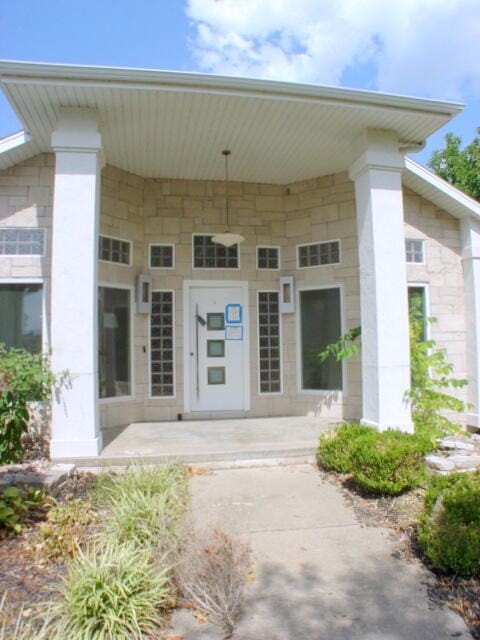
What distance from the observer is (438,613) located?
Result: 261 cm

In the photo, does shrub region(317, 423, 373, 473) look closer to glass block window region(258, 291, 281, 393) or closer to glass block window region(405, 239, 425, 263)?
glass block window region(258, 291, 281, 393)

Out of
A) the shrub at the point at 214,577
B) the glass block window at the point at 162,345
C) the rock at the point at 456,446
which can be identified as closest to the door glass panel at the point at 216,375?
the glass block window at the point at 162,345

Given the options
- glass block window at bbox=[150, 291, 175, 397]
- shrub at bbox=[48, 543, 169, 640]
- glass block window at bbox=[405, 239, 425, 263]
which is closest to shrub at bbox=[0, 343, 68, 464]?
glass block window at bbox=[150, 291, 175, 397]

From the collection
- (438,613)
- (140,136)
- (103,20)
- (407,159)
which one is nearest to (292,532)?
(438,613)

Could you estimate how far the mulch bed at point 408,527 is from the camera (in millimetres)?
2654

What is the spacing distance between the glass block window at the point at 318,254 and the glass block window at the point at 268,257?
15.0 inches

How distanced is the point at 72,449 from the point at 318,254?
4.58 m

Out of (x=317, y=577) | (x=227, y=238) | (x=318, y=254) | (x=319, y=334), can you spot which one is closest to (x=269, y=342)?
(x=319, y=334)

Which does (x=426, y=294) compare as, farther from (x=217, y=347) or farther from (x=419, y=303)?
(x=217, y=347)

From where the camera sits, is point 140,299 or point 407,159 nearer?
point 407,159

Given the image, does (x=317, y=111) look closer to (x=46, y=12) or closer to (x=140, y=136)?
(x=140, y=136)

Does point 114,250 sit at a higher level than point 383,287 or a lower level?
higher

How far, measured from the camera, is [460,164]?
1545 cm

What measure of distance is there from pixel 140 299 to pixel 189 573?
16.3 ft
